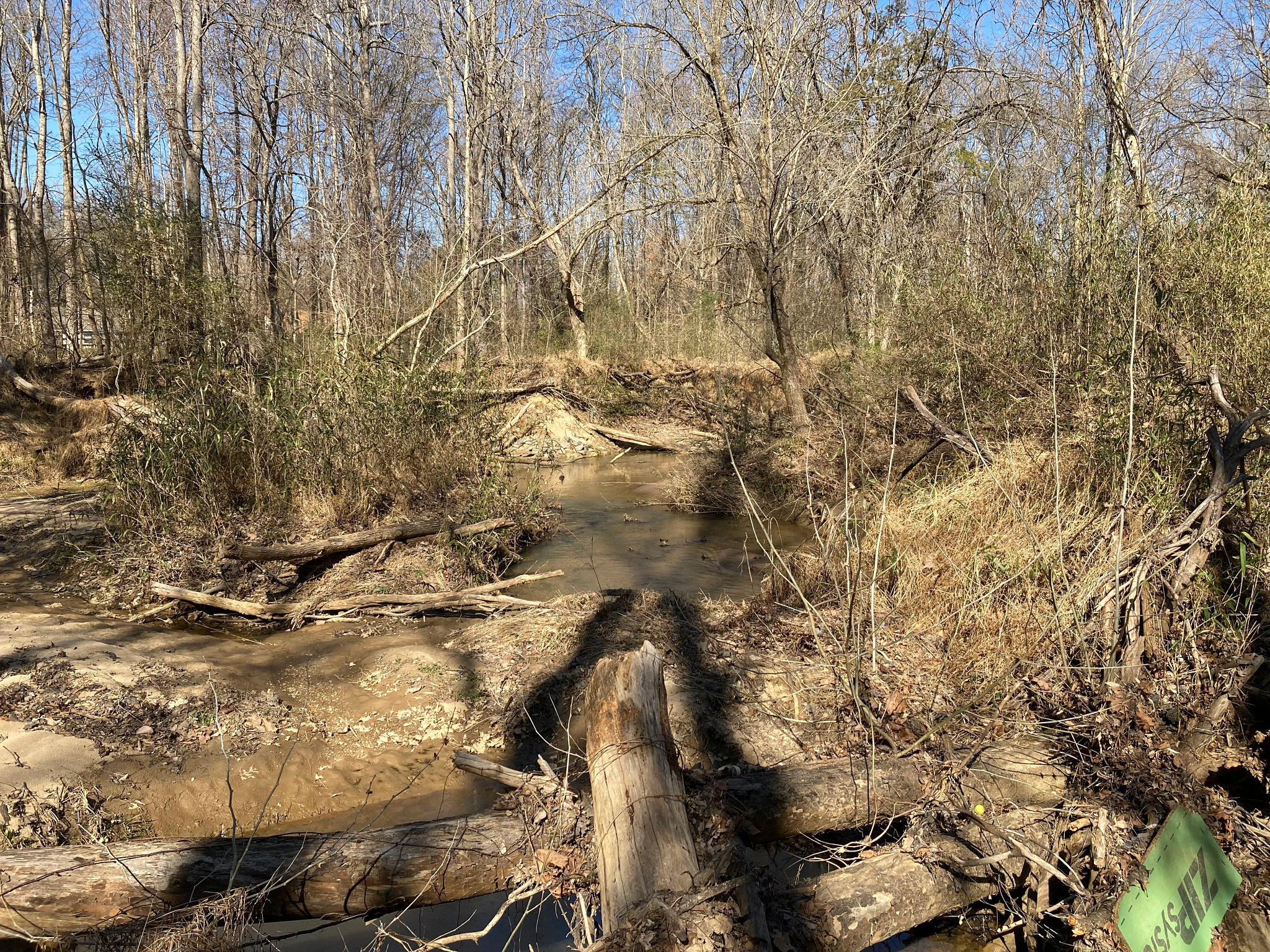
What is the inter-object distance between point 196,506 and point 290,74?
47.7 feet

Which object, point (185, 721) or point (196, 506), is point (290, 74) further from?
point (185, 721)

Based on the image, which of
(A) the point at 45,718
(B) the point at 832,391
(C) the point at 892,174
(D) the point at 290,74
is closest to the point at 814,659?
(A) the point at 45,718

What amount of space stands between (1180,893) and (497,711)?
3.41 metres

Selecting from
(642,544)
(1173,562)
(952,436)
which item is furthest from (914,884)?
(642,544)

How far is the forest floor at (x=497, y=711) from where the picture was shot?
3.66m

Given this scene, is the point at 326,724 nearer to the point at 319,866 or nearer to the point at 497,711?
the point at 497,711

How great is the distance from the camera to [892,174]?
12016 millimetres

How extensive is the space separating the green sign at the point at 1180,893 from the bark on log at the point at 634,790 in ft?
5.11

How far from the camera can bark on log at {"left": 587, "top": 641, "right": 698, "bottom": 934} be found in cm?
269

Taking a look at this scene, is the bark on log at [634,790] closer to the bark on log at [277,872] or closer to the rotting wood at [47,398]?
the bark on log at [277,872]

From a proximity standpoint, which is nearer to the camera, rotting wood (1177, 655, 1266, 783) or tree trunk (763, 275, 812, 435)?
rotting wood (1177, 655, 1266, 783)

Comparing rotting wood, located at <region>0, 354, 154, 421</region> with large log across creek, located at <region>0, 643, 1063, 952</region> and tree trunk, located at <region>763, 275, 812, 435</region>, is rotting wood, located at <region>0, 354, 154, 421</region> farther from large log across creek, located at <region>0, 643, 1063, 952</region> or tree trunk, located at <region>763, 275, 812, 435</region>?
large log across creek, located at <region>0, 643, 1063, 952</region>

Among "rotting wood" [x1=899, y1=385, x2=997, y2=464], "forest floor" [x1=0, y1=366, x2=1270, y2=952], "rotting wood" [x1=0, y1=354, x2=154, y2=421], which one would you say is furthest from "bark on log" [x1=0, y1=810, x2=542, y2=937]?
"rotting wood" [x1=0, y1=354, x2=154, y2=421]

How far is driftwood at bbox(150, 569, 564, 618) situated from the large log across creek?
9.14 feet
